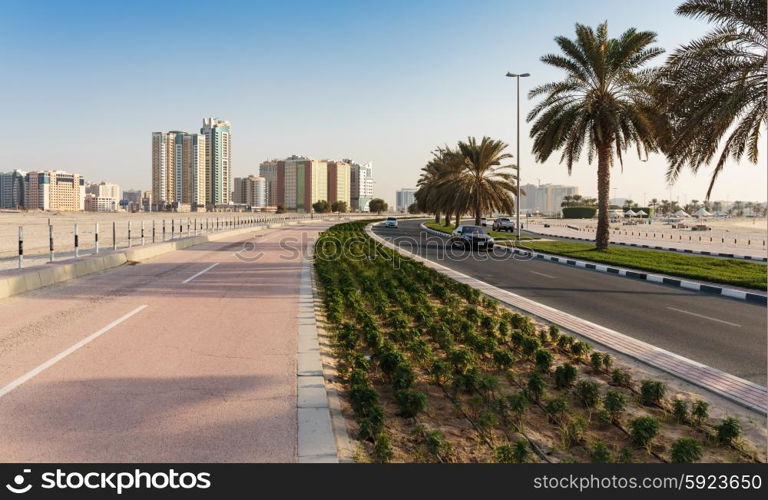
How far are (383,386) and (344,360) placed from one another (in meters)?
0.96

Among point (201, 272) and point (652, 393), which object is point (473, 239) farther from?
point (652, 393)

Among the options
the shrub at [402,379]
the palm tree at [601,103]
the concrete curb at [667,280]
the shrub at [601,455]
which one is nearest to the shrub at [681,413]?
the shrub at [601,455]

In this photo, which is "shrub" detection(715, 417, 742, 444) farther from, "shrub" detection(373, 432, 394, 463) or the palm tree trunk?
the palm tree trunk

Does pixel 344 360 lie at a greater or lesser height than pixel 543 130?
lesser

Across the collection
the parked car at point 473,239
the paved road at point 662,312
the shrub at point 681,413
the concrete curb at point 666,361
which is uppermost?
the parked car at point 473,239

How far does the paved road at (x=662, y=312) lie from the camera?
7695 mm

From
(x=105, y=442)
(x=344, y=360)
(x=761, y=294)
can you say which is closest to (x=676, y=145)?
(x=761, y=294)

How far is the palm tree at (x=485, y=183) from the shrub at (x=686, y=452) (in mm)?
39527

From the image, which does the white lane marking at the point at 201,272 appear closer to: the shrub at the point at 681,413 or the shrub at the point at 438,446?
the shrub at the point at 438,446

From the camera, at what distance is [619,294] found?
13562 millimetres

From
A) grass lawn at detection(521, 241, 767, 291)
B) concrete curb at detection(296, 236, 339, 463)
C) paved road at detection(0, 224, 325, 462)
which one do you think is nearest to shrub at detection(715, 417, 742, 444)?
concrete curb at detection(296, 236, 339, 463)

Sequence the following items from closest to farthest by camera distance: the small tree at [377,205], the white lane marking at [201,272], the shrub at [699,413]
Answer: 1. the shrub at [699,413]
2. the white lane marking at [201,272]
3. the small tree at [377,205]

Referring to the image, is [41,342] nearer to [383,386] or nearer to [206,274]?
[383,386]

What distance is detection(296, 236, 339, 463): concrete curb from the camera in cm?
398
